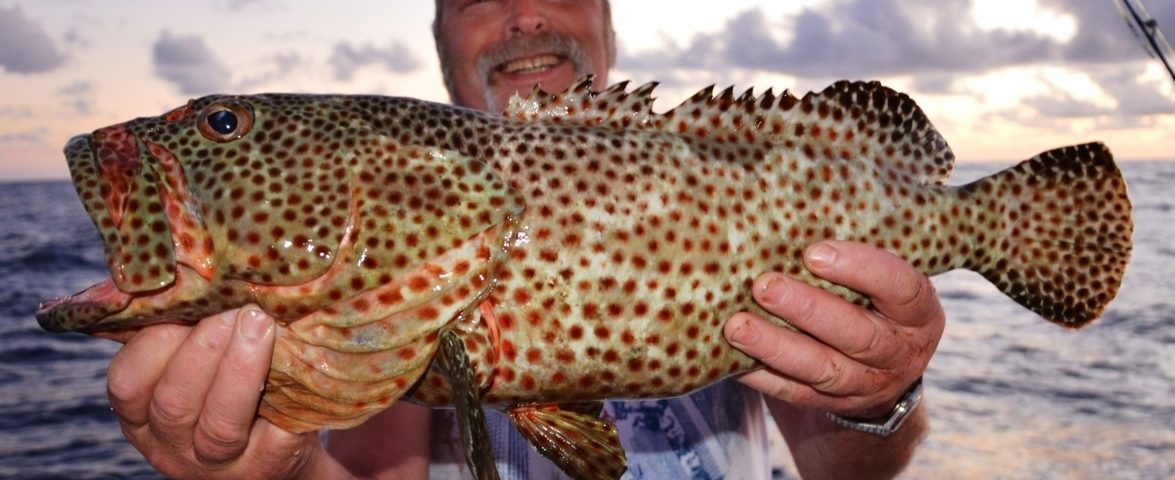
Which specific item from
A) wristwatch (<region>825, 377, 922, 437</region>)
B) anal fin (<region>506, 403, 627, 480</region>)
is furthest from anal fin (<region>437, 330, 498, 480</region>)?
wristwatch (<region>825, 377, 922, 437</region>)

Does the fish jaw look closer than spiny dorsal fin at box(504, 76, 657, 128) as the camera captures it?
Yes

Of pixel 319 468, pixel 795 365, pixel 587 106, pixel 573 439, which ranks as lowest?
pixel 319 468

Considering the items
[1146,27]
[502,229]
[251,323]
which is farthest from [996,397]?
[251,323]

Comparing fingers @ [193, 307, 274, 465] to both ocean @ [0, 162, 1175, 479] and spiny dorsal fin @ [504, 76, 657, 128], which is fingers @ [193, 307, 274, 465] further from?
ocean @ [0, 162, 1175, 479]

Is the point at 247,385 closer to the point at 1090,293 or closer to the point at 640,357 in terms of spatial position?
the point at 640,357

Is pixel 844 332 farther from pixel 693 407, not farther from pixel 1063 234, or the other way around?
pixel 693 407

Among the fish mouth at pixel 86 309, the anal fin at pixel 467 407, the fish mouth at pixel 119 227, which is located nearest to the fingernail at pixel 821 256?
the anal fin at pixel 467 407
